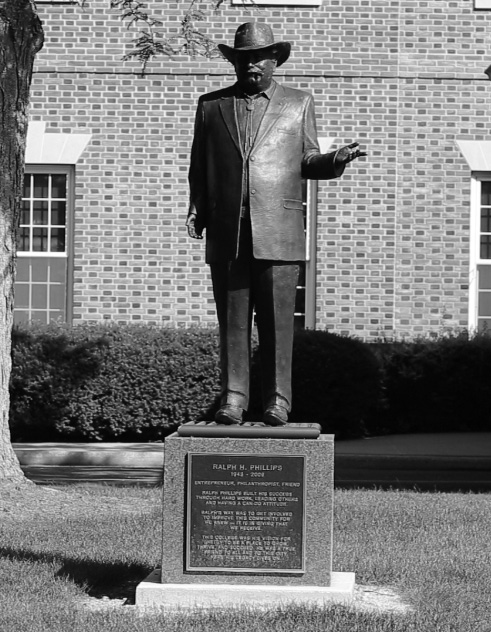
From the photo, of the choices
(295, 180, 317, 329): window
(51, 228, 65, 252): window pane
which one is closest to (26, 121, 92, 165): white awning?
(51, 228, 65, 252): window pane

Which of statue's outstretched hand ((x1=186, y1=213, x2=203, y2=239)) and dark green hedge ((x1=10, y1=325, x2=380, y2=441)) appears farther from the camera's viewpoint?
dark green hedge ((x1=10, y1=325, x2=380, y2=441))

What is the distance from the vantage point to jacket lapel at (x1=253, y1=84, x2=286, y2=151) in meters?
6.85

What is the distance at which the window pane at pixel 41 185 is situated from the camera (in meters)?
17.1

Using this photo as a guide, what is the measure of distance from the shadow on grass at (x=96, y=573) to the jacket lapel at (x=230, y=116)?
250 cm

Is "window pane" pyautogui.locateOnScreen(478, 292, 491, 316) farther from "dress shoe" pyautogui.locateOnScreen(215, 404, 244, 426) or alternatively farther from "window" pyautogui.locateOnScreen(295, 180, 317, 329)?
"dress shoe" pyautogui.locateOnScreen(215, 404, 244, 426)

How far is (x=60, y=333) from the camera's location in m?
15.7

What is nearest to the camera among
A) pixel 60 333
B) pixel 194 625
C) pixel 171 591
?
Result: pixel 194 625

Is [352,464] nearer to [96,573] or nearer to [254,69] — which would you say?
[96,573]

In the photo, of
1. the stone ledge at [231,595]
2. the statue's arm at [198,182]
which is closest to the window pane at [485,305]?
the statue's arm at [198,182]

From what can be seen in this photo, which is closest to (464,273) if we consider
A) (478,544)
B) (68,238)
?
(68,238)

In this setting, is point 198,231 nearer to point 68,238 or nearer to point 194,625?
point 194,625

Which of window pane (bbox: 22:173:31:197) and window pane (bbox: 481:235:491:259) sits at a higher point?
window pane (bbox: 22:173:31:197)

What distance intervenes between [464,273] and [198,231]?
10580mm

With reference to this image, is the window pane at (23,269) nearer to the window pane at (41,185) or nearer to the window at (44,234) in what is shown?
the window at (44,234)
